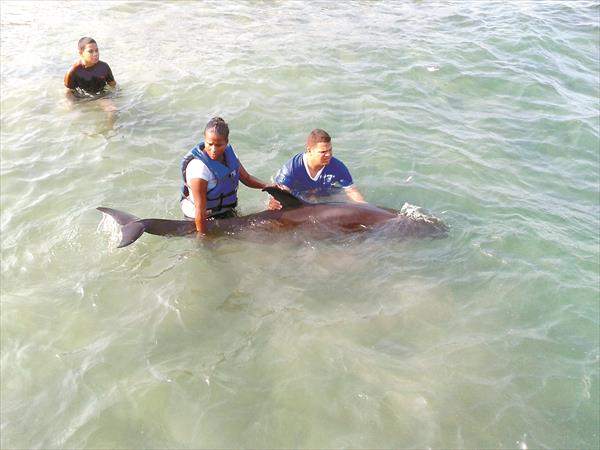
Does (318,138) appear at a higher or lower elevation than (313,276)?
higher

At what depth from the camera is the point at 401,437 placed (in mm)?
3646

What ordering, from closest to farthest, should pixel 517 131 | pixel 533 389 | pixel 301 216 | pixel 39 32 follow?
pixel 533 389 → pixel 301 216 → pixel 517 131 → pixel 39 32

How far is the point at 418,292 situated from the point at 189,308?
2.26 metres

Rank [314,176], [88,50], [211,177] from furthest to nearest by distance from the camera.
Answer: [88,50] < [314,176] < [211,177]

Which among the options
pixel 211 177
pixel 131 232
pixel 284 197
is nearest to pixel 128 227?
pixel 131 232

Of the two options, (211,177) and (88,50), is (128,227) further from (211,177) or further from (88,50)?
(88,50)

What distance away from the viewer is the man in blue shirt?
6.00 metres


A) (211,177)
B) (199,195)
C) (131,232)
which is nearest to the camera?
(131,232)

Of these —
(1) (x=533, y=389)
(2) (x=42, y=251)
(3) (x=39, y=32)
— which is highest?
(3) (x=39, y=32)

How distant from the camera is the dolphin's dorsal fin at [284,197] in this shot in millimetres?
5348

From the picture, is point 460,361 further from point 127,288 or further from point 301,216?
point 127,288

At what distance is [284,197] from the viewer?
5.52 m

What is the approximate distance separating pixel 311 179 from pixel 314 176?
5 cm

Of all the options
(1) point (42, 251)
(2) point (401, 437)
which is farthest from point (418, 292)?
(1) point (42, 251)
